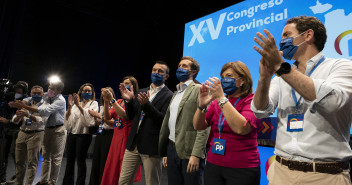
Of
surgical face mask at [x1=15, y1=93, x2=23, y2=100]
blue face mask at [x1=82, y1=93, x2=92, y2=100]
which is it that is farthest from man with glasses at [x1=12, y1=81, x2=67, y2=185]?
surgical face mask at [x1=15, y1=93, x2=23, y2=100]

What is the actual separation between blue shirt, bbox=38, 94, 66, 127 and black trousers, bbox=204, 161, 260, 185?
121 inches

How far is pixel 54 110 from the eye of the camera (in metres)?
3.87

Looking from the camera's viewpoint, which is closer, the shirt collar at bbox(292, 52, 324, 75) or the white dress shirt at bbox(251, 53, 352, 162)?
the white dress shirt at bbox(251, 53, 352, 162)

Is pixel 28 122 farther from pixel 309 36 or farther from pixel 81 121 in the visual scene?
pixel 309 36

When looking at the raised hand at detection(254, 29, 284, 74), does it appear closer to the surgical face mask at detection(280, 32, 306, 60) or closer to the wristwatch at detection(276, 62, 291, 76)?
the wristwatch at detection(276, 62, 291, 76)

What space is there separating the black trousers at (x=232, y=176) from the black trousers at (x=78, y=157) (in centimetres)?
266

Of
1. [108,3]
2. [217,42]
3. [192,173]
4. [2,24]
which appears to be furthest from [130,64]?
[192,173]

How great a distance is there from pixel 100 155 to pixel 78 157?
47 centimetres

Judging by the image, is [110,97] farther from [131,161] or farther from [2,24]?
[2,24]

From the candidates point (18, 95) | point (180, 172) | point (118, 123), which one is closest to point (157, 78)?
point (118, 123)

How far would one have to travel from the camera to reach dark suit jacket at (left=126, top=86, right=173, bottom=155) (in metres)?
2.45

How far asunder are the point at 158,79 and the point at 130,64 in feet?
20.8

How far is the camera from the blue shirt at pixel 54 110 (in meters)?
3.78

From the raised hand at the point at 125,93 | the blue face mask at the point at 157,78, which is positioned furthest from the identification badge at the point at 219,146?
the raised hand at the point at 125,93
